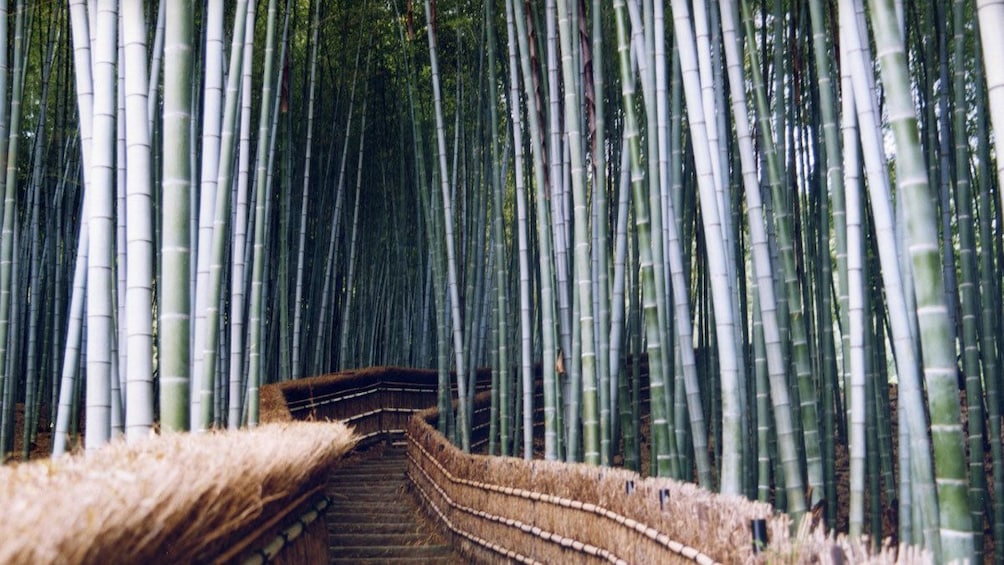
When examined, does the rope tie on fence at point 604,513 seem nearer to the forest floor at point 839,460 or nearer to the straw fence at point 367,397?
the forest floor at point 839,460

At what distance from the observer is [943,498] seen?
1842 mm

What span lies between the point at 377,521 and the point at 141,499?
371 cm

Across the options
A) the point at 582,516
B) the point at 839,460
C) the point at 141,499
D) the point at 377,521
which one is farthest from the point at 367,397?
the point at 141,499

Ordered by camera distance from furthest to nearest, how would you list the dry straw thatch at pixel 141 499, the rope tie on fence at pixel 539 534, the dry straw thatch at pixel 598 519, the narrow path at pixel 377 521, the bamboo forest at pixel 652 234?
the narrow path at pixel 377 521, the rope tie on fence at pixel 539 534, the bamboo forest at pixel 652 234, the dry straw thatch at pixel 598 519, the dry straw thatch at pixel 141 499

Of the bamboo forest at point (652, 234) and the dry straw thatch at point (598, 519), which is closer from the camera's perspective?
the dry straw thatch at point (598, 519)

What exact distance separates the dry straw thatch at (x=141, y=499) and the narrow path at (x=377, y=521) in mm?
1634

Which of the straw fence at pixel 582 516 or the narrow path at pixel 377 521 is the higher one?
the straw fence at pixel 582 516

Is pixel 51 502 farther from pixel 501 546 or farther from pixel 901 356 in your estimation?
pixel 501 546

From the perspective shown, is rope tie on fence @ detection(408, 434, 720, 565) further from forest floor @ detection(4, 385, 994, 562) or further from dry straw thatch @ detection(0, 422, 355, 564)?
forest floor @ detection(4, 385, 994, 562)

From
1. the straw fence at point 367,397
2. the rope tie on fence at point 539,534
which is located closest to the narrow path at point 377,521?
the rope tie on fence at point 539,534

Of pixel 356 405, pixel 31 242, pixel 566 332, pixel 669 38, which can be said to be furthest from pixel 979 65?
pixel 31 242

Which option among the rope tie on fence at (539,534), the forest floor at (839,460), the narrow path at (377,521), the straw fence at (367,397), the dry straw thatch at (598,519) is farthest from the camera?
the straw fence at (367,397)

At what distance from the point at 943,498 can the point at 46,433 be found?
22.0ft

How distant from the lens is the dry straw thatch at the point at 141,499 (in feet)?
3.67
